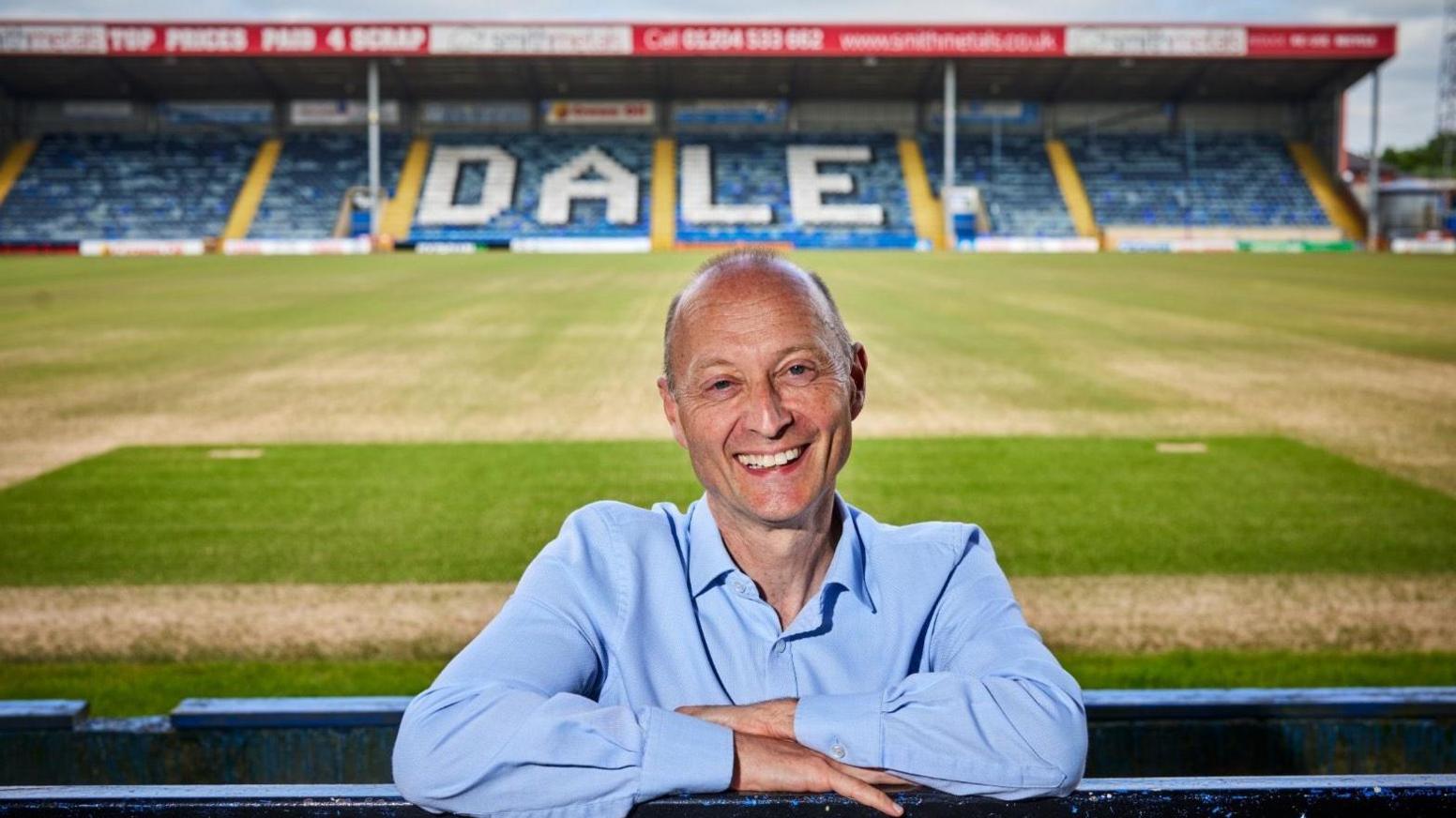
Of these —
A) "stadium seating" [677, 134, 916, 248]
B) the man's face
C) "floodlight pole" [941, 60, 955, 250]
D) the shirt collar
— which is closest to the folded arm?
the shirt collar

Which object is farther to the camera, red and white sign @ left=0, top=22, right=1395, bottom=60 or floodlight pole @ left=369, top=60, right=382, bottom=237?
red and white sign @ left=0, top=22, right=1395, bottom=60

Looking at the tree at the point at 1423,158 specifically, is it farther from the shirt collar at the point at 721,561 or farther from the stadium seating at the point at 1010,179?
the shirt collar at the point at 721,561

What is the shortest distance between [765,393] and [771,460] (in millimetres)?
117

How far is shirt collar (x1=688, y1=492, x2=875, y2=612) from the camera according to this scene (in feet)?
7.36

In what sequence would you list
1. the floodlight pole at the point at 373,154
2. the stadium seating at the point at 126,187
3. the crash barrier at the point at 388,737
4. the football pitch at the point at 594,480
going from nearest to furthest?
the crash barrier at the point at 388,737 < the football pitch at the point at 594,480 < the floodlight pole at the point at 373,154 < the stadium seating at the point at 126,187

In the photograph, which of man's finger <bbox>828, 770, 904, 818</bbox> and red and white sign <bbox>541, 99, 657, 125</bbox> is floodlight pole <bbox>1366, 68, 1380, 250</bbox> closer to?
red and white sign <bbox>541, 99, 657, 125</bbox>


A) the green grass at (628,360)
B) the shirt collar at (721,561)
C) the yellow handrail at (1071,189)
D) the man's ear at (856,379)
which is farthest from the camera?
the yellow handrail at (1071,189)

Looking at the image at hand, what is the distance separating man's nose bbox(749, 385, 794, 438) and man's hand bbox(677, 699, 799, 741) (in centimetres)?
47

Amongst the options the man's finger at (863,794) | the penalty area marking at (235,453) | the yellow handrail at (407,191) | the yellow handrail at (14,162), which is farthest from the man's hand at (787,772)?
the yellow handrail at (14,162)

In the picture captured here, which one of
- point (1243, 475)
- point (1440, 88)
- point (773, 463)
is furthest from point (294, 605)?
point (1440, 88)

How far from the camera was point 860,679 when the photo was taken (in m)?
2.26

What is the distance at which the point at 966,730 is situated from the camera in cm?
196

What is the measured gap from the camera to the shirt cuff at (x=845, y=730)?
1920 mm

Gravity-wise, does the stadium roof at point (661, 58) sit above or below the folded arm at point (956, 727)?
above
